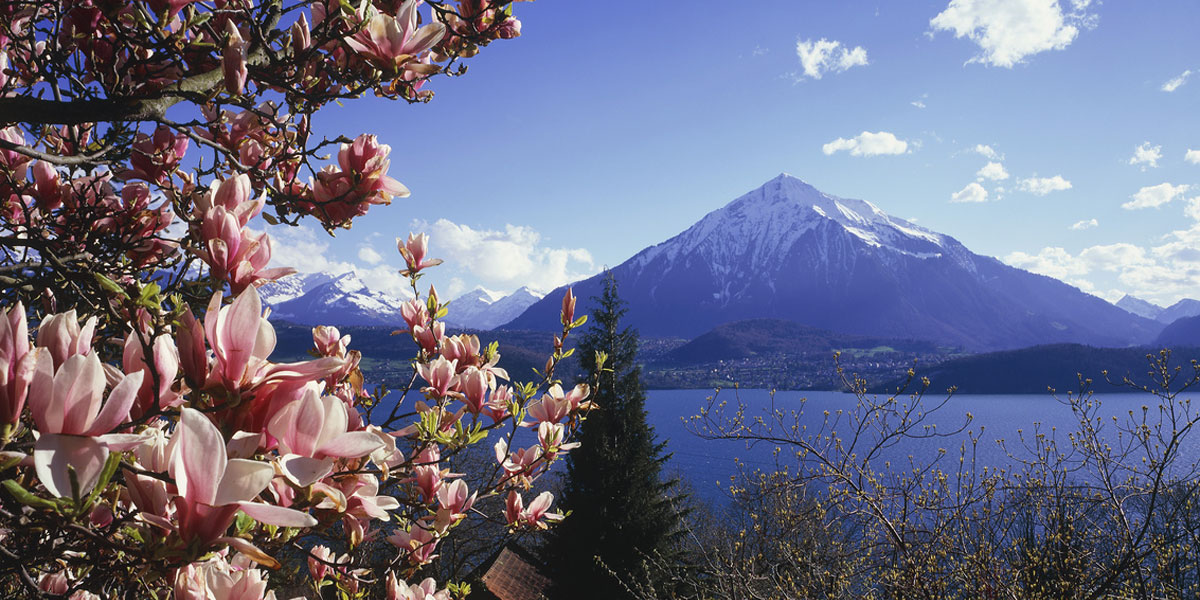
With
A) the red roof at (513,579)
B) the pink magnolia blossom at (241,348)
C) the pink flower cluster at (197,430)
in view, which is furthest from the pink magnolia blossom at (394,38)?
the red roof at (513,579)

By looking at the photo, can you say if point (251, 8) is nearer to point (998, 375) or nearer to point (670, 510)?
point (670, 510)

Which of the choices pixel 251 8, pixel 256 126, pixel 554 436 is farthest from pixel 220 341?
pixel 554 436

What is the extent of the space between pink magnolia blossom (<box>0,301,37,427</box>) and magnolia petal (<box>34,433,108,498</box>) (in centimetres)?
8

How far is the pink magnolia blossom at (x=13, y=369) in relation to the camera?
52 cm

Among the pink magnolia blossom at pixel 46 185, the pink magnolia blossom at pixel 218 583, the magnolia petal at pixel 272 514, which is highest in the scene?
the pink magnolia blossom at pixel 46 185

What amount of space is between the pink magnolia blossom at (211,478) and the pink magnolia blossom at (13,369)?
0.17 m

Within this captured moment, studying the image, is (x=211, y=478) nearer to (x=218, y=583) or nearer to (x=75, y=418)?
(x=75, y=418)

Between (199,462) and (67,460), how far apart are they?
11cm

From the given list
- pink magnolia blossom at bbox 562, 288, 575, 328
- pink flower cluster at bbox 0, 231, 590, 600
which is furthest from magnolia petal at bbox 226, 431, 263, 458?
pink magnolia blossom at bbox 562, 288, 575, 328

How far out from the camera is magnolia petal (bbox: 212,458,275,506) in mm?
492

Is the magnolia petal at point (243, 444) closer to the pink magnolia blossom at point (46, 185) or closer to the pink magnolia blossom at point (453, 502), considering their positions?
the pink magnolia blossom at point (453, 502)

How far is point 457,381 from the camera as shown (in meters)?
1.61

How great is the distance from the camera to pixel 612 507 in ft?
32.0

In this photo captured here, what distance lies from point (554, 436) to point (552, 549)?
30.4ft
